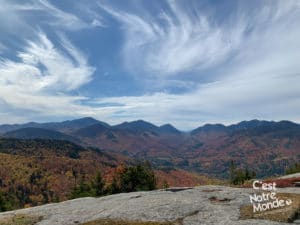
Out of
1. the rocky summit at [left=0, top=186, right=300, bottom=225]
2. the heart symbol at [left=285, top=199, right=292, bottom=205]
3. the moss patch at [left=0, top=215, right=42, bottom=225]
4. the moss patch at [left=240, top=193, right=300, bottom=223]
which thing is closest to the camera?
the moss patch at [left=240, top=193, right=300, bottom=223]

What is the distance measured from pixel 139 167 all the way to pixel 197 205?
71.8 m

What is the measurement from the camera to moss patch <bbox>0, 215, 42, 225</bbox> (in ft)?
134

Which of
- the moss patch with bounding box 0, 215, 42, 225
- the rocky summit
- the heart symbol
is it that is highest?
the heart symbol

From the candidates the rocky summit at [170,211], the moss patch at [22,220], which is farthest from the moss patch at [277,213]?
the moss patch at [22,220]

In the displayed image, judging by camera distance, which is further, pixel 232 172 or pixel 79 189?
pixel 232 172

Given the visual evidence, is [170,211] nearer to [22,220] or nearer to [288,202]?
[288,202]

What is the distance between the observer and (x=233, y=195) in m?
43.8

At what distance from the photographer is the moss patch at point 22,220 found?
40.8 metres

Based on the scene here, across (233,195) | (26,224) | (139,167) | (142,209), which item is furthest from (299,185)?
(139,167)

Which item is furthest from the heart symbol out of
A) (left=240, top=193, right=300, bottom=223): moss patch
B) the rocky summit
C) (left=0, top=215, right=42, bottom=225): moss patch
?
(left=0, top=215, right=42, bottom=225): moss patch

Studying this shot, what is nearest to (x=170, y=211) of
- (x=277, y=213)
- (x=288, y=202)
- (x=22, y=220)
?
(x=277, y=213)

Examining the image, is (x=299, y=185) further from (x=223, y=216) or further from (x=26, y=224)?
(x=26, y=224)

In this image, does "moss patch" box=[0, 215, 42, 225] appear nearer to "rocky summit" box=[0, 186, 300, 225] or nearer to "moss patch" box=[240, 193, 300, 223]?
"rocky summit" box=[0, 186, 300, 225]

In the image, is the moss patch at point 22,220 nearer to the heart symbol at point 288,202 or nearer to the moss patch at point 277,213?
the moss patch at point 277,213
